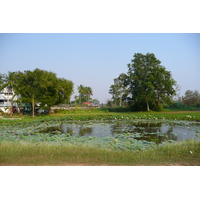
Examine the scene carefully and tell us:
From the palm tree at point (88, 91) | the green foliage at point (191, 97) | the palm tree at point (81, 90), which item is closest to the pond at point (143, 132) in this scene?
the green foliage at point (191, 97)

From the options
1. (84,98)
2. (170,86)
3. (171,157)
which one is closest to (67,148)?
(171,157)

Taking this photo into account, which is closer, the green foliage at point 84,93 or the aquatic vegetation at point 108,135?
the aquatic vegetation at point 108,135

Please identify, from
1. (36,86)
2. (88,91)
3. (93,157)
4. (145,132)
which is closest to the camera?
(93,157)

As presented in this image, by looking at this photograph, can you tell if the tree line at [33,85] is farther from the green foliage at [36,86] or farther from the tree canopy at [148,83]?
the tree canopy at [148,83]

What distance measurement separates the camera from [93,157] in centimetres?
520

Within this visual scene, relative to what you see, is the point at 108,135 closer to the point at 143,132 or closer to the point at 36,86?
the point at 143,132

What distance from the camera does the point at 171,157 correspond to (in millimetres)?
5129

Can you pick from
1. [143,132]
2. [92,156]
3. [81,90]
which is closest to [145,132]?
[143,132]

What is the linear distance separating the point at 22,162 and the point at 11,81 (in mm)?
19608

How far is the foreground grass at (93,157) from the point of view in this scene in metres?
4.81

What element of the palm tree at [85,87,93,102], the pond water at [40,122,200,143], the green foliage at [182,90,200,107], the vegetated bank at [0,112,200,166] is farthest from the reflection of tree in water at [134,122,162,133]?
the palm tree at [85,87,93,102]

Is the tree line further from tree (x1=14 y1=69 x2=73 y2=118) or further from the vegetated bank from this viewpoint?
the vegetated bank

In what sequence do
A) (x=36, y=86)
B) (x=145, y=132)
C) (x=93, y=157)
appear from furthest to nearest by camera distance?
(x=36, y=86), (x=145, y=132), (x=93, y=157)

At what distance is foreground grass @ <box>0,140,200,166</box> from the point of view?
15.8 ft
